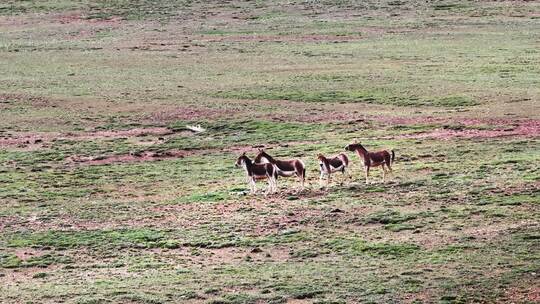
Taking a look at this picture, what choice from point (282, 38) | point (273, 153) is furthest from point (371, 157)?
point (282, 38)

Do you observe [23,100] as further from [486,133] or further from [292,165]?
[292,165]

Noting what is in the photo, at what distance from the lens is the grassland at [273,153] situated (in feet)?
67.9

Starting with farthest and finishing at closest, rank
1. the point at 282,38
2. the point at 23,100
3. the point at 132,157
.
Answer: the point at 282,38
the point at 23,100
the point at 132,157

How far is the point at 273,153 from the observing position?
3259 cm

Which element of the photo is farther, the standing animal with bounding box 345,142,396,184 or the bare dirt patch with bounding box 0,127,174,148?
the bare dirt patch with bounding box 0,127,174,148

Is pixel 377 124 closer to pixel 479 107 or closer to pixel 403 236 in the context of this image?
pixel 479 107

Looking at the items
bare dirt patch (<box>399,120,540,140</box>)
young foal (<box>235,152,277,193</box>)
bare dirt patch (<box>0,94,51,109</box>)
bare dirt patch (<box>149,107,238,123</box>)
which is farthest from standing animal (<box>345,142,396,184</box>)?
bare dirt patch (<box>0,94,51,109</box>)

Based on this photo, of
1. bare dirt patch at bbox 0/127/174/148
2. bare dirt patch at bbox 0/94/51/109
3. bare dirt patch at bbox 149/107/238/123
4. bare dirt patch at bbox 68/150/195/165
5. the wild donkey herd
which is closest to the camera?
the wild donkey herd

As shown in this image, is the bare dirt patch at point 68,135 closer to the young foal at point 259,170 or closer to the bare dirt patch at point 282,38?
the young foal at point 259,170

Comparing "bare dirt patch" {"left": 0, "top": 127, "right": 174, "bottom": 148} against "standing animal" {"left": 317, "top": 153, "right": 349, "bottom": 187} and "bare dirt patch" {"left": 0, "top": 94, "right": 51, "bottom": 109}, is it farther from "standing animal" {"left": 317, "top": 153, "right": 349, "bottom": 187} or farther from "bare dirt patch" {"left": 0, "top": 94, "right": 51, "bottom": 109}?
"standing animal" {"left": 317, "top": 153, "right": 349, "bottom": 187}

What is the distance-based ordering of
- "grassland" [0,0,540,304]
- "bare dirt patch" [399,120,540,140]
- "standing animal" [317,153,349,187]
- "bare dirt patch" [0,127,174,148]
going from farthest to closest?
1. "bare dirt patch" [0,127,174,148]
2. "bare dirt patch" [399,120,540,140]
3. "standing animal" [317,153,349,187]
4. "grassland" [0,0,540,304]

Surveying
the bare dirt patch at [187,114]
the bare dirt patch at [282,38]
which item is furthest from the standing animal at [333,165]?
the bare dirt patch at [282,38]

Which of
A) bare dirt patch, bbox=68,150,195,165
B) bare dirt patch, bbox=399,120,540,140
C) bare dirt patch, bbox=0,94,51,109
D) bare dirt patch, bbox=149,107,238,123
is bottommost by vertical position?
bare dirt patch, bbox=149,107,238,123

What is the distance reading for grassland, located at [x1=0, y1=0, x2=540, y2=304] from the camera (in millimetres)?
20703
